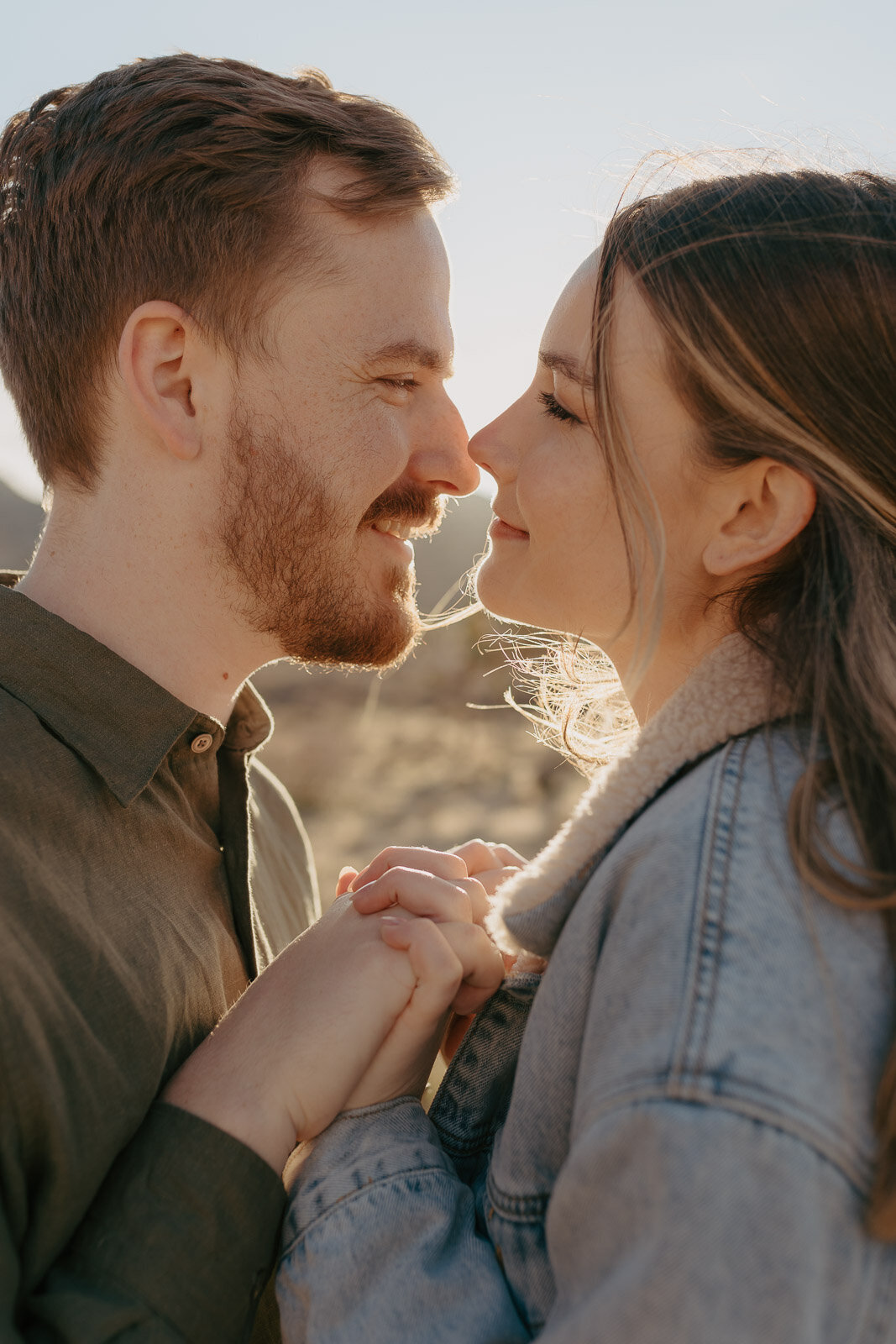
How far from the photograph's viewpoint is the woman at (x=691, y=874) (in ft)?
3.19

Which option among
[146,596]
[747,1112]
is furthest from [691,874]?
[146,596]

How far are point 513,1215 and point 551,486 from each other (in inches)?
50.5

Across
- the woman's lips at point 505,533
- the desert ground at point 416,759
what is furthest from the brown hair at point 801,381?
the desert ground at point 416,759

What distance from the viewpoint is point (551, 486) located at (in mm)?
1924

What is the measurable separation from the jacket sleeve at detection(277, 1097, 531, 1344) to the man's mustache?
1.44m

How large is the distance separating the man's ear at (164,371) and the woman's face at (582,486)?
0.69 meters

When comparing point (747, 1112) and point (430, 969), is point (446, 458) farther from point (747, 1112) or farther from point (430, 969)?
point (747, 1112)

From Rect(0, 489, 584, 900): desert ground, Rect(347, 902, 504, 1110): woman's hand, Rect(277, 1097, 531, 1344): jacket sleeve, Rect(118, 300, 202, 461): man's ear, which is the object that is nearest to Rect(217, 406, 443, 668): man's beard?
Rect(118, 300, 202, 461): man's ear

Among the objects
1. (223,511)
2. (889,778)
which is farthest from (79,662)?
(889,778)

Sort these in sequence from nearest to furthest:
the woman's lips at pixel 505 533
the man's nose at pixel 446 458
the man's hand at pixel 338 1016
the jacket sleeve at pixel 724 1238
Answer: the jacket sleeve at pixel 724 1238, the man's hand at pixel 338 1016, the woman's lips at pixel 505 533, the man's nose at pixel 446 458

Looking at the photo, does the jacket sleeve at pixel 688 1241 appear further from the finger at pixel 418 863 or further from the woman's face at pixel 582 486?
the woman's face at pixel 582 486

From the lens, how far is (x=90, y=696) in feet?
5.96

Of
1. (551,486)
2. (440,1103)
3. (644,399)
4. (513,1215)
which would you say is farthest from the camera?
(551,486)

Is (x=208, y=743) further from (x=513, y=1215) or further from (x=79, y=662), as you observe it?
(x=513, y=1215)
